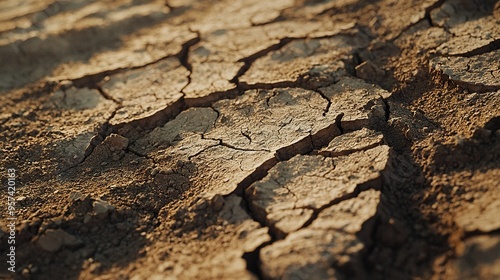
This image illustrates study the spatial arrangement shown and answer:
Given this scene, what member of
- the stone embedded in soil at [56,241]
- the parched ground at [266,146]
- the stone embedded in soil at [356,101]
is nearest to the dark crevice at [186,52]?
the parched ground at [266,146]

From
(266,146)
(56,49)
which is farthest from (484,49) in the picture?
(56,49)

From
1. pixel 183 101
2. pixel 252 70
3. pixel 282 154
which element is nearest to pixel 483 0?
pixel 252 70

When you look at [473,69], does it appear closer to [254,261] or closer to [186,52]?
[254,261]

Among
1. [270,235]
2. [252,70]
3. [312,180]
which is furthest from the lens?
[252,70]

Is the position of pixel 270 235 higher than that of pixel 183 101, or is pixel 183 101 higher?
pixel 183 101

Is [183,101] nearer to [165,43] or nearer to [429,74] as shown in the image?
[165,43]

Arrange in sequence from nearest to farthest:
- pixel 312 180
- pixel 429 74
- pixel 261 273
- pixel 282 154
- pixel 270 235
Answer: pixel 261 273 → pixel 270 235 → pixel 312 180 → pixel 282 154 → pixel 429 74

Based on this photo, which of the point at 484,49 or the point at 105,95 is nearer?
the point at 484,49
